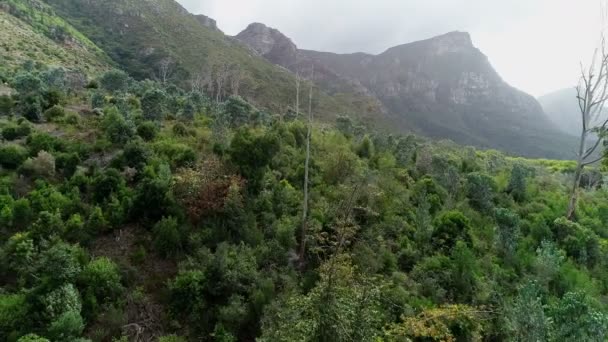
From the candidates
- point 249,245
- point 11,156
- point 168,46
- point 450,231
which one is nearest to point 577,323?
point 450,231

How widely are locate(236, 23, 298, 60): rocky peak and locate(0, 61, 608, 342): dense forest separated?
459 feet

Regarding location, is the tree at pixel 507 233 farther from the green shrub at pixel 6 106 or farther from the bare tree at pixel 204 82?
the bare tree at pixel 204 82

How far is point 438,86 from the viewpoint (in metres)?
160

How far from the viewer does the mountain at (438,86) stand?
110188mm

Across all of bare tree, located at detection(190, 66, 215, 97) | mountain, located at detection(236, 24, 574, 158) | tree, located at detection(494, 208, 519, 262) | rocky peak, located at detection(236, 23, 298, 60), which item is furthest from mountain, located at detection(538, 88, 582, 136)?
tree, located at detection(494, 208, 519, 262)

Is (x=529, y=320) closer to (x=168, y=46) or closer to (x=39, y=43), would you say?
(x=39, y=43)

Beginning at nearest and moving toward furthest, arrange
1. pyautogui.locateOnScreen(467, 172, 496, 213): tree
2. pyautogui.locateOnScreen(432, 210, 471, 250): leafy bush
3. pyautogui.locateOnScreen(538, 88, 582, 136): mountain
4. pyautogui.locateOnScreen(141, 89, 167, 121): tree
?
pyautogui.locateOnScreen(432, 210, 471, 250): leafy bush, pyautogui.locateOnScreen(467, 172, 496, 213): tree, pyautogui.locateOnScreen(141, 89, 167, 121): tree, pyautogui.locateOnScreen(538, 88, 582, 136): mountain

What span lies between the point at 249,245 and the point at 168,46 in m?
75.0

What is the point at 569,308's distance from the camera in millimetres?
9352

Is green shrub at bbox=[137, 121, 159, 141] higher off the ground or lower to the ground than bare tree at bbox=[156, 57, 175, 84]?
lower

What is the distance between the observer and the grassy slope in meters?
49.2

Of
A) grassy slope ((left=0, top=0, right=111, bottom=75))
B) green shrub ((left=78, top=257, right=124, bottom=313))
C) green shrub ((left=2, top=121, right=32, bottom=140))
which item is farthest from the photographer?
grassy slope ((left=0, top=0, right=111, bottom=75))

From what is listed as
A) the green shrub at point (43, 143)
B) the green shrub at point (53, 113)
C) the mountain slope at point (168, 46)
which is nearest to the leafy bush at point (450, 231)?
the green shrub at point (43, 143)

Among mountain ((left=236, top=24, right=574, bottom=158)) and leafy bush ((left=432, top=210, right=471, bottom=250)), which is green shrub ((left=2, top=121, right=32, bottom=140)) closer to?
leafy bush ((left=432, top=210, right=471, bottom=250))
